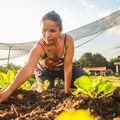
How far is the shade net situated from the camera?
1093 centimetres

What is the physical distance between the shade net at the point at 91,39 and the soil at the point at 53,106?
730cm

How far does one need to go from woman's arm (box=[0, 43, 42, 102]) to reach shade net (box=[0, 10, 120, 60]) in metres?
6.49

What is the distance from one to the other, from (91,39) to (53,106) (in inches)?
377

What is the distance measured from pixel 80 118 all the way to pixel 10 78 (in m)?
2.46

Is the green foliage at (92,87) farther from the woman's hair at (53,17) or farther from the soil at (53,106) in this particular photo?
the woman's hair at (53,17)

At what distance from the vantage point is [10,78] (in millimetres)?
2723

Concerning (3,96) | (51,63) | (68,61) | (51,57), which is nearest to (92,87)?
(3,96)

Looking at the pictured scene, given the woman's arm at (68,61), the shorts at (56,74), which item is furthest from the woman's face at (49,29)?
the shorts at (56,74)

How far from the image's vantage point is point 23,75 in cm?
247

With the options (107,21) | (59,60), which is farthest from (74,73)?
(107,21)

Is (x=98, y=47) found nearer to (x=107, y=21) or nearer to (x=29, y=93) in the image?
(x=107, y=21)

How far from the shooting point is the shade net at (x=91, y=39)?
1093 cm

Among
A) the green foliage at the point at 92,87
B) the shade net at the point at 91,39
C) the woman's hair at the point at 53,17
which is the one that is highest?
the shade net at the point at 91,39

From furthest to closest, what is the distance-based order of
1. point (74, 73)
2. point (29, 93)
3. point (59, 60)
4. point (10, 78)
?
point (74, 73), point (59, 60), point (10, 78), point (29, 93)
